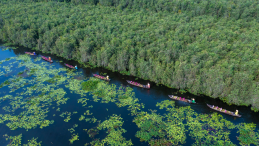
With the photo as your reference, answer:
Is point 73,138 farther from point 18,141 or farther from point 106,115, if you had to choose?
point 18,141

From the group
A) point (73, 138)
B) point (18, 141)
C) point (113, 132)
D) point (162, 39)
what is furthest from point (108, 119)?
point (162, 39)

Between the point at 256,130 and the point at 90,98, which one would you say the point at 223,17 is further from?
the point at 90,98

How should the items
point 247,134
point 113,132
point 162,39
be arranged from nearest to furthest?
point 247,134
point 113,132
point 162,39

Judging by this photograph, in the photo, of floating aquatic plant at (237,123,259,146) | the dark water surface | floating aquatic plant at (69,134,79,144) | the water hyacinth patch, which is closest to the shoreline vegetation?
the dark water surface

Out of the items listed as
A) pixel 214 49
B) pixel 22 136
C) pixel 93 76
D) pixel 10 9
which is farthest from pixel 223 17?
pixel 10 9

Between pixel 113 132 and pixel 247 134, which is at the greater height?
pixel 247 134

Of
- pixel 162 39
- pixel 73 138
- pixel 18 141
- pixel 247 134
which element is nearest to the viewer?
pixel 18 141

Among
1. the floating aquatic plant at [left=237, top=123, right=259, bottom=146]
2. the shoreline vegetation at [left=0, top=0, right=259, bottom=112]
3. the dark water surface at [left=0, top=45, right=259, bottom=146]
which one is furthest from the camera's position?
the shoreline vegetation at [left=0, top=0, right=259, bottom=112]

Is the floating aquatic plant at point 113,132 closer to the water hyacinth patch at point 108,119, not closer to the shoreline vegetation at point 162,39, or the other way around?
the water hyacinth patch at point 108,119

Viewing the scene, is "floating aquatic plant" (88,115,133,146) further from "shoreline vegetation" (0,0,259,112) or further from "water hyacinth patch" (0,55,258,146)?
"shoreline vegetation" (0,0,259,112)
